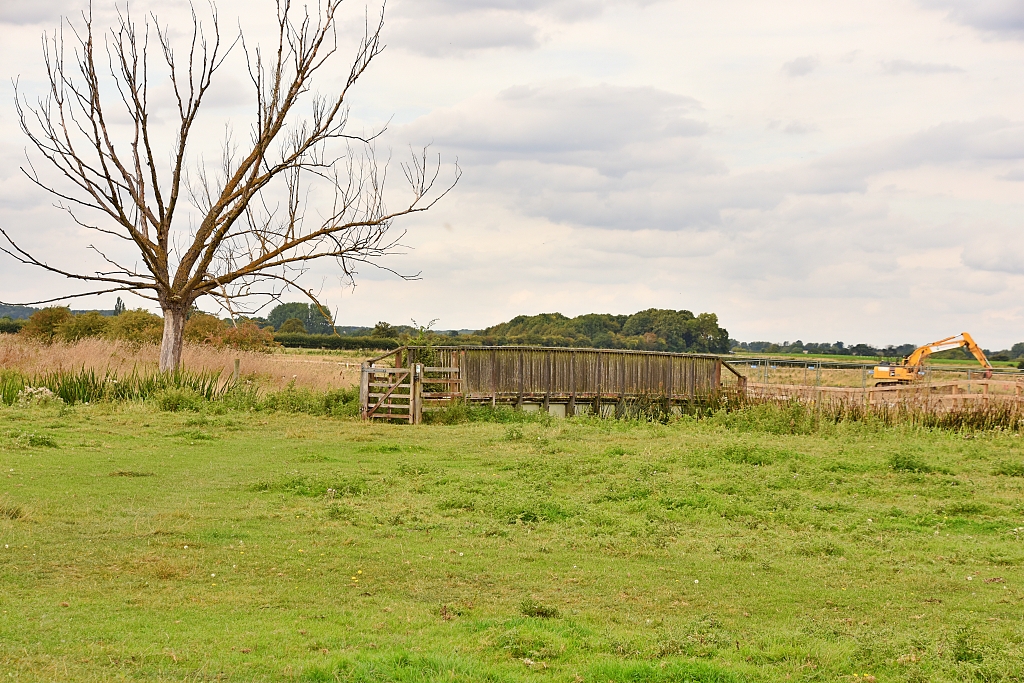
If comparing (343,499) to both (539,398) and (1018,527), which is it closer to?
(1018,527)

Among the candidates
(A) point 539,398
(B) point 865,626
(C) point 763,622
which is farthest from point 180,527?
(A) point 539,398

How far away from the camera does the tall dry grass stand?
83.8 ft

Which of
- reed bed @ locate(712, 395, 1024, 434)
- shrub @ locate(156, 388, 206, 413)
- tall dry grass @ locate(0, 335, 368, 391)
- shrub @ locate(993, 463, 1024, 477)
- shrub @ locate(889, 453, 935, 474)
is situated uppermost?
tall dry grass @ locate(0, 335, 368, 391)

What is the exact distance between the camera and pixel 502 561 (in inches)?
377

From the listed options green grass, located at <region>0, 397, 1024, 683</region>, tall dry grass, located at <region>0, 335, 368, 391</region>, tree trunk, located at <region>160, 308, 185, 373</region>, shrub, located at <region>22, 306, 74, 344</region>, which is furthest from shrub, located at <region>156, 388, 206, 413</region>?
shrub, located at <region>22, 306, 74, 344</region>

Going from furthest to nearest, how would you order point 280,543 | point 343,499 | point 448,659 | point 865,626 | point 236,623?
point 343,499 → point 280,543 → point 865,626 → point 236,623 → point 448,659

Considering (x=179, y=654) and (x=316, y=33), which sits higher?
(x=316, y=33)

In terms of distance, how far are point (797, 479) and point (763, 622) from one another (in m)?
6.95

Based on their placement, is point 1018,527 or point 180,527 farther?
point 1018,527

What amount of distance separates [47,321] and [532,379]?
25064 mm

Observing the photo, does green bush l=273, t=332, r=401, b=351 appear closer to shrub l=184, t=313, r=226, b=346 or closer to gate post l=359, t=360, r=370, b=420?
shrub l=184, t=313, r=226, b=346

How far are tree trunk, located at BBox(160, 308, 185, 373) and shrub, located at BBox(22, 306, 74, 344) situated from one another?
595 inches

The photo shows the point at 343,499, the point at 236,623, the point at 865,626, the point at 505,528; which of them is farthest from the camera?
the point at 343,499

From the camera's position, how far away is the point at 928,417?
23.2 meters
